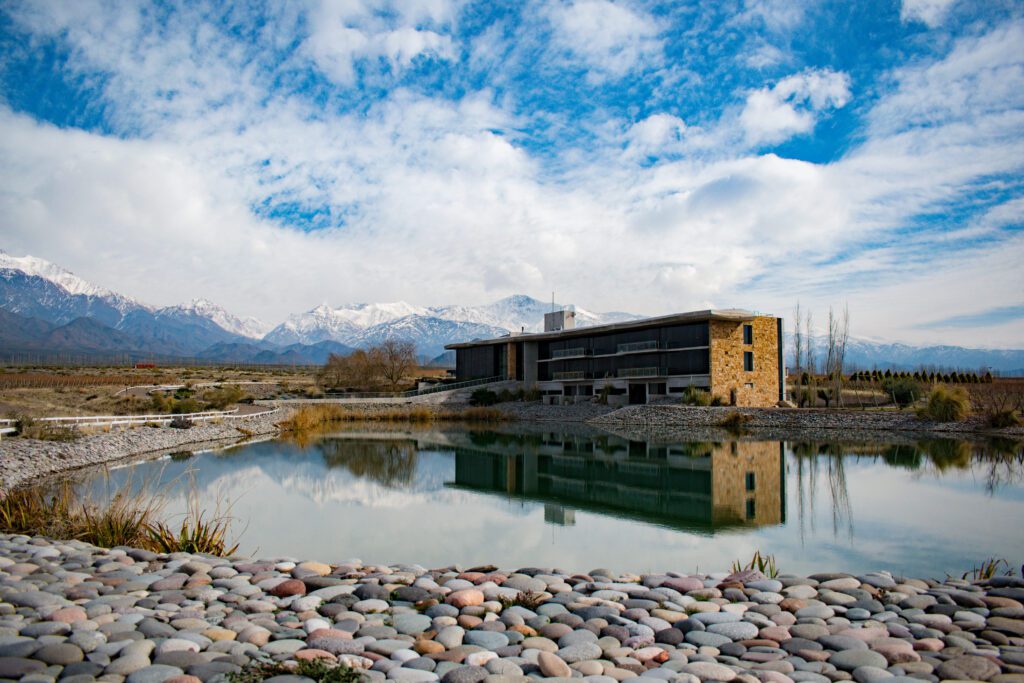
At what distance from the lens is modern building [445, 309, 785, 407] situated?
112ft

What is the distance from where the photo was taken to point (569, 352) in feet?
142

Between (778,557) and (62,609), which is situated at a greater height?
(62,609)

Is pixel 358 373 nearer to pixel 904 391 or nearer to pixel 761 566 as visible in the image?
pixel 904 391

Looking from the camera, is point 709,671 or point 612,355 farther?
point 612,355

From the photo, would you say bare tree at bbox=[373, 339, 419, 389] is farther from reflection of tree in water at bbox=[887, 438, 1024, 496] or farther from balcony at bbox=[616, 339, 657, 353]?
reflection of tree in water at bbox=[887, 438, 1024, 496]

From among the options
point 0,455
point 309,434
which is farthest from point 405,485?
point 309,434

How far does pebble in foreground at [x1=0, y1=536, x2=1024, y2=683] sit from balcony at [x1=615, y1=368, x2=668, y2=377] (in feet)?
102

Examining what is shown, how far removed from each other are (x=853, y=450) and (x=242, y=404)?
103 feet

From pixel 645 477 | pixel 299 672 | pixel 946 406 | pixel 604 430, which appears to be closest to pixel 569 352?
pixel 604 430

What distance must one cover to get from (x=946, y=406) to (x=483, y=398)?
25327 millimetres

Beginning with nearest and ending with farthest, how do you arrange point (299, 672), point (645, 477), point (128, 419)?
1. point (299, 672)
2. point (645, 477)
3. point (128, 419)

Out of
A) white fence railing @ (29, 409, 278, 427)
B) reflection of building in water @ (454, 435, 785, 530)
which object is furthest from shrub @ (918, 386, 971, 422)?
white fence railing @ (29, 409, 278, 427)

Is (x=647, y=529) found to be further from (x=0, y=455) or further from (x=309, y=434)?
(x=309, y=434)

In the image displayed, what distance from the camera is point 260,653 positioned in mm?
3928
